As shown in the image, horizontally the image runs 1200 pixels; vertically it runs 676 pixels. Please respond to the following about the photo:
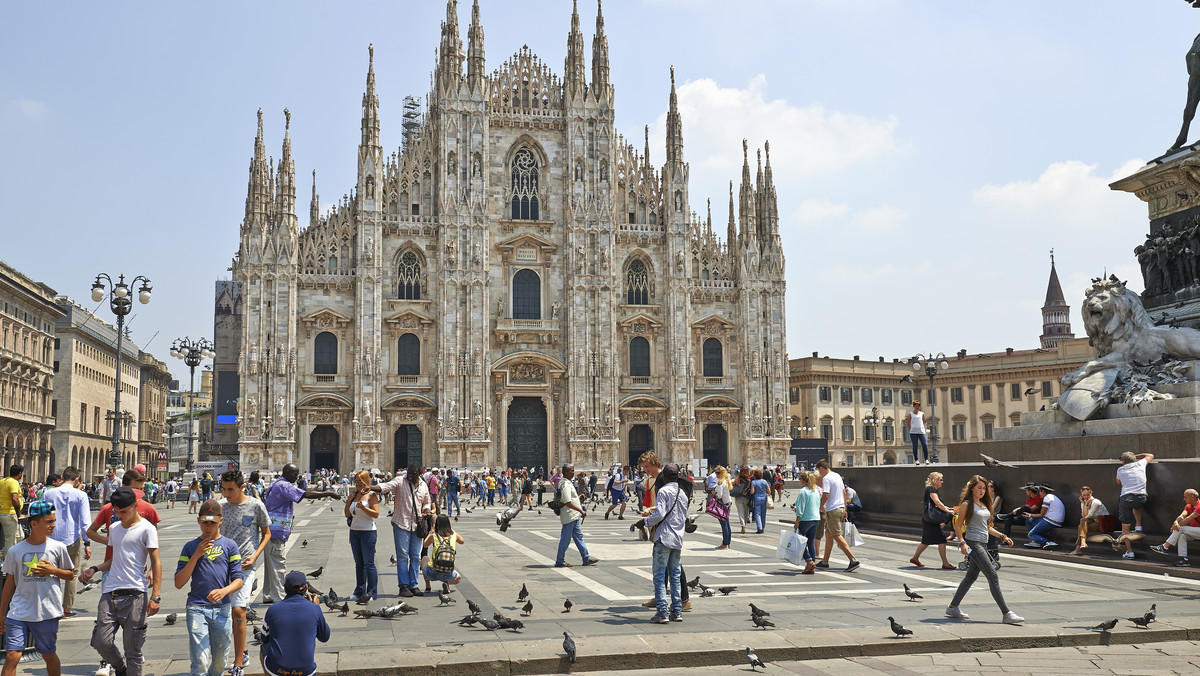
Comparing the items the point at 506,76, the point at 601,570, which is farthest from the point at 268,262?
the point at 601,570

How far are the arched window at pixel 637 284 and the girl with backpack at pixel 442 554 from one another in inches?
1498

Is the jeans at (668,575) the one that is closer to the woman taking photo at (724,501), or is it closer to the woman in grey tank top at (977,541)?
the woman in grey tank top at (977,541)

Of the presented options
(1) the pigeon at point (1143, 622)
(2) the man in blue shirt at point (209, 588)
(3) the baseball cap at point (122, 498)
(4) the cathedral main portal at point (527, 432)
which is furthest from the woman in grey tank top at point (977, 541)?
(4) the cathedral main portal at point (527, 432)

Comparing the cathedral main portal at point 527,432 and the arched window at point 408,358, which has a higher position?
the arched window at point 408,358

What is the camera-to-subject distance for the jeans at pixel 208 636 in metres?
6.86

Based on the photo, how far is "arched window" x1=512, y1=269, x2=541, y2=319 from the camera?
47.8m

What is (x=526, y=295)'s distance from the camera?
48.0m

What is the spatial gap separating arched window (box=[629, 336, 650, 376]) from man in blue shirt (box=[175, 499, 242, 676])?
137 ft

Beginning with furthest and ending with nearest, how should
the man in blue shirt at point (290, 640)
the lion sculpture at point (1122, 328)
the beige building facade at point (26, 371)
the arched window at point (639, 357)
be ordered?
the arched window at point (639, 357) < the beige building facade at point (26, 371) < the lion sculpture at point (1122, 328) < the man in blue shirt at point (290, 640)

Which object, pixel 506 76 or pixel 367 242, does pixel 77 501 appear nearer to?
pixel 367 242

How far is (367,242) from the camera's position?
149 feet

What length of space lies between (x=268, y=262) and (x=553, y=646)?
128 feet

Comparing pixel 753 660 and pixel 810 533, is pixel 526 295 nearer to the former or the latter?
pixel 810 533

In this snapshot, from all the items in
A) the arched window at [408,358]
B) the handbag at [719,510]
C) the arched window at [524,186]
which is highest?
the arched window at [524,186]
